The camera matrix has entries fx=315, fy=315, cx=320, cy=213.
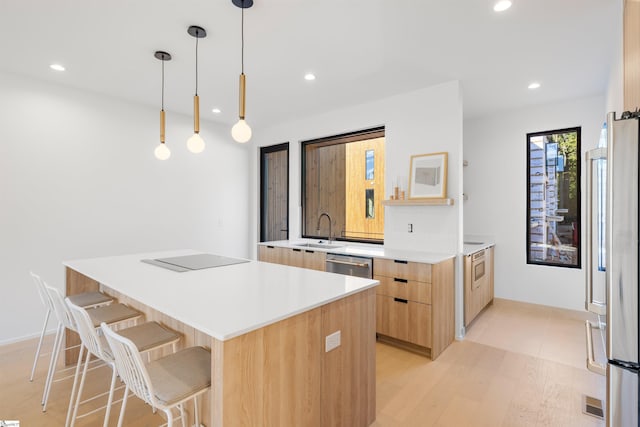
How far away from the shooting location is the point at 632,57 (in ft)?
4.74

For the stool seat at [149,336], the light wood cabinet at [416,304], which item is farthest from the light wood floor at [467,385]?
the stool seat at [149,336]

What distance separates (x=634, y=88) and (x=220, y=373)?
2.10m

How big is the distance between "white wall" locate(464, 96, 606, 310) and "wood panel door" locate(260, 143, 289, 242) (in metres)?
2.77

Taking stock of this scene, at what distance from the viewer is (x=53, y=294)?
2035mm

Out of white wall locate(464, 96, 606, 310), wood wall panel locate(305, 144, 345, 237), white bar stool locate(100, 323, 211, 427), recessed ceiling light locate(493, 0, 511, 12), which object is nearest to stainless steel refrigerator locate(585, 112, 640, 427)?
recessed ceiling light locate(493, 0, 511, 12)

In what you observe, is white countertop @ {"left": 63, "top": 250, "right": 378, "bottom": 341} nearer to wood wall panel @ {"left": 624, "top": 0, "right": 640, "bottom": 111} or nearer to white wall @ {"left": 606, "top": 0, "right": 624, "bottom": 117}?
wood wall panel @ {"left": 624, "top": 0, "right": 640, "bottom": 111}

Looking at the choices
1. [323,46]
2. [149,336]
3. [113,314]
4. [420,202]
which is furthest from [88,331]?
[420,202]

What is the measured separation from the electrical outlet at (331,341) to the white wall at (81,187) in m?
3.39

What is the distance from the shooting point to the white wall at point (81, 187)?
319cm

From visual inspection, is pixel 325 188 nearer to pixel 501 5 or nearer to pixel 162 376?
pixel 501 5

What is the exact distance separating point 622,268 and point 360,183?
3616 mm

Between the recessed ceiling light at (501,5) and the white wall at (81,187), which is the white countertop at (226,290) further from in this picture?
the recessed ceiling light at (501,5)

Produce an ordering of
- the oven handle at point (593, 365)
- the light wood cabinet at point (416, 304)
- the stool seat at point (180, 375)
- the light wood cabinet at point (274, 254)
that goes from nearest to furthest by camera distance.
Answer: the oven handle at point (593, 365) → the stool seat at point (180, 375) → the light wood cabinet at point (416, 304) → the light wood cabinet at point (274, 254)

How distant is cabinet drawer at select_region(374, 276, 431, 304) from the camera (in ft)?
9.29
